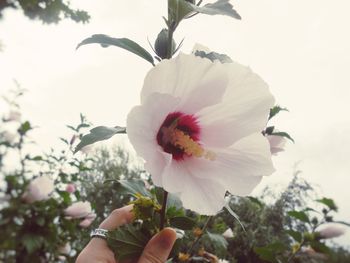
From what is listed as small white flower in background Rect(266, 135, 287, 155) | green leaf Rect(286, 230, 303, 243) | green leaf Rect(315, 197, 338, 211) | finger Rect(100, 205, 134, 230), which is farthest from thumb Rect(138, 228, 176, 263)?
green leaf Rect(315, 197, 338, 211)

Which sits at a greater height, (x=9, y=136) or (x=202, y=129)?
(x=202, y=129)

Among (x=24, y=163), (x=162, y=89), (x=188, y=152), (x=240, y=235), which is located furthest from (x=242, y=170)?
(x=240, y=235)

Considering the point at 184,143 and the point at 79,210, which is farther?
the point at 79,210

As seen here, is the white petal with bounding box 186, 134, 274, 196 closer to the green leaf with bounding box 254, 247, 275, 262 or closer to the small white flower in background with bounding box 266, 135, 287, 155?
the small white flower in background with bounding box 266, 135, 287, 155

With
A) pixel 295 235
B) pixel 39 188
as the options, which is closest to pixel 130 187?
pixel 295 235

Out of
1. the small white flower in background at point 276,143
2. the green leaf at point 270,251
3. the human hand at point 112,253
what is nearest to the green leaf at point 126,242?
the human hand at point 112,253

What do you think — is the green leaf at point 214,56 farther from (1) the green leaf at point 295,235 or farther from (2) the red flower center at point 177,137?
(1) the green leaf at point 295,235

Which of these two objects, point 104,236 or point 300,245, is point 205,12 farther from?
point 300,245

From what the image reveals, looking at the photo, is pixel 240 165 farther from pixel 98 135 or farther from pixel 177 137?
pixel 98 135
